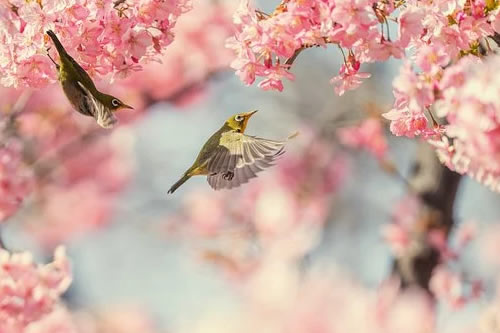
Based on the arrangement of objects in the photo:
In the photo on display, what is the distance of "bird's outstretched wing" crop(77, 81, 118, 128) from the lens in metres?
2.40

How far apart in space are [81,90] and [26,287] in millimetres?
1329

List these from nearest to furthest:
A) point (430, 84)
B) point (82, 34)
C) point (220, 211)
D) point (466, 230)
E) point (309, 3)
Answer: point (430, 84) → point (309, 3) → point (82, 34) → point (466, 230) → point (220, 211)

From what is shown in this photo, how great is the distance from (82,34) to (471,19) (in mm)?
1185

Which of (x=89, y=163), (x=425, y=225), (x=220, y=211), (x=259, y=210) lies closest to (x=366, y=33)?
(x=425, y=225)

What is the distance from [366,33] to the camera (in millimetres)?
2330

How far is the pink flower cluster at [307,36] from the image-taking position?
7.53 ft

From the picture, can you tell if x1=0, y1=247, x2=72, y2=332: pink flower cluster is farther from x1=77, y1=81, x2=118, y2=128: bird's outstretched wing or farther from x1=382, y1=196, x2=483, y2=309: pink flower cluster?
x1=382, y1=196, x2=483, y2=309: pink flower cluster

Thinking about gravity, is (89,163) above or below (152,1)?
below

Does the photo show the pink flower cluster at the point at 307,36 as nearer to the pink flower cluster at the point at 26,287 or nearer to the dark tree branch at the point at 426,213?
the pink flower cluster at the point at 26,287

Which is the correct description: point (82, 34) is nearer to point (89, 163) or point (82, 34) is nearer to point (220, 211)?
point (220, 211)

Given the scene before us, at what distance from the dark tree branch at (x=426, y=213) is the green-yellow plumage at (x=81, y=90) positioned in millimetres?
3788

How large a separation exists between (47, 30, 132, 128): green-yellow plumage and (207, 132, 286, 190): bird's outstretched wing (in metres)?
0.33

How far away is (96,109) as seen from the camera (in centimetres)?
251

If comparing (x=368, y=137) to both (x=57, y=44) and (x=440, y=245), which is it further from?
(x=57, y=44)
